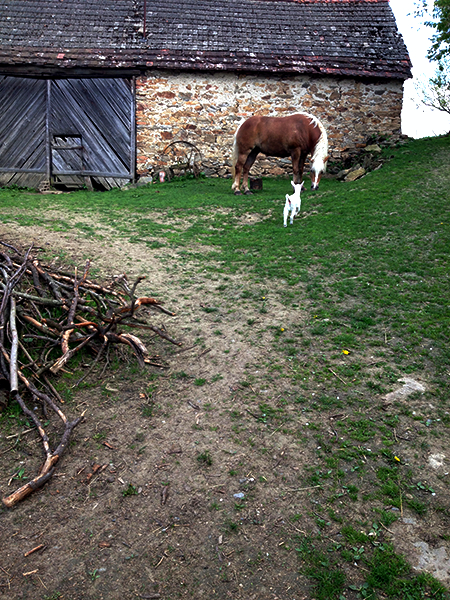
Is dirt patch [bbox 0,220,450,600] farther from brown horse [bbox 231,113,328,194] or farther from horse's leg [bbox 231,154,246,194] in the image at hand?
brown horse [bbox 231,113,328,194]

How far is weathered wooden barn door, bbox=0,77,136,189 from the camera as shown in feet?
48.2

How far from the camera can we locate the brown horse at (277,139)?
1224cm

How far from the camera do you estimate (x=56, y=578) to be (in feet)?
9.08

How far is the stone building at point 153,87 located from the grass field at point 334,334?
170 inches

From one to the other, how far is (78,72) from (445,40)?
40.3 feet

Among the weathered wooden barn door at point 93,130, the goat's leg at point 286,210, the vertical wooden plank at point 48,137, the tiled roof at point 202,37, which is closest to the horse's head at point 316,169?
the goat's leg at point 286,210

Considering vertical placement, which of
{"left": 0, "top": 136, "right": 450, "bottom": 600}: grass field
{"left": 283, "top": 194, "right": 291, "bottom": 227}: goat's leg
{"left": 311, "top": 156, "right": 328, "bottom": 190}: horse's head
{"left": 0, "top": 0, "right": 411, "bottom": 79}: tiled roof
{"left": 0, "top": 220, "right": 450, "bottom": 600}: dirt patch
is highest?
{"left": 0, "top": 0, "right": 411, "bottom": 79}: tiled roof

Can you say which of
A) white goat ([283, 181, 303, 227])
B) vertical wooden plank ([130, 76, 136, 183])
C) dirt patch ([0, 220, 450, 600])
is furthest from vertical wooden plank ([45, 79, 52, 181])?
dirt patch ([0, 220, 450, 600])

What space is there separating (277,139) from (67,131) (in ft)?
22.3

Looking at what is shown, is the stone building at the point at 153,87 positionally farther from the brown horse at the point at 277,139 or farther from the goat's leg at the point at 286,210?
the goat's leg at the point at 286,210

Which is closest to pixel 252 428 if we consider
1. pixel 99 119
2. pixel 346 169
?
pixel 346 169

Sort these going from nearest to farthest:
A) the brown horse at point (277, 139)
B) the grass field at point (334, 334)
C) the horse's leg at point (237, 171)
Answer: the grass field at point (334, 334)
the brown horse at point (277, 139)
the horse's leg at point (237, 171)

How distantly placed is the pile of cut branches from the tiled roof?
1106 cm

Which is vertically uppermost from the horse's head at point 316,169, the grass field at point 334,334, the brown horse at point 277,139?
the brown horse at point 277,139
